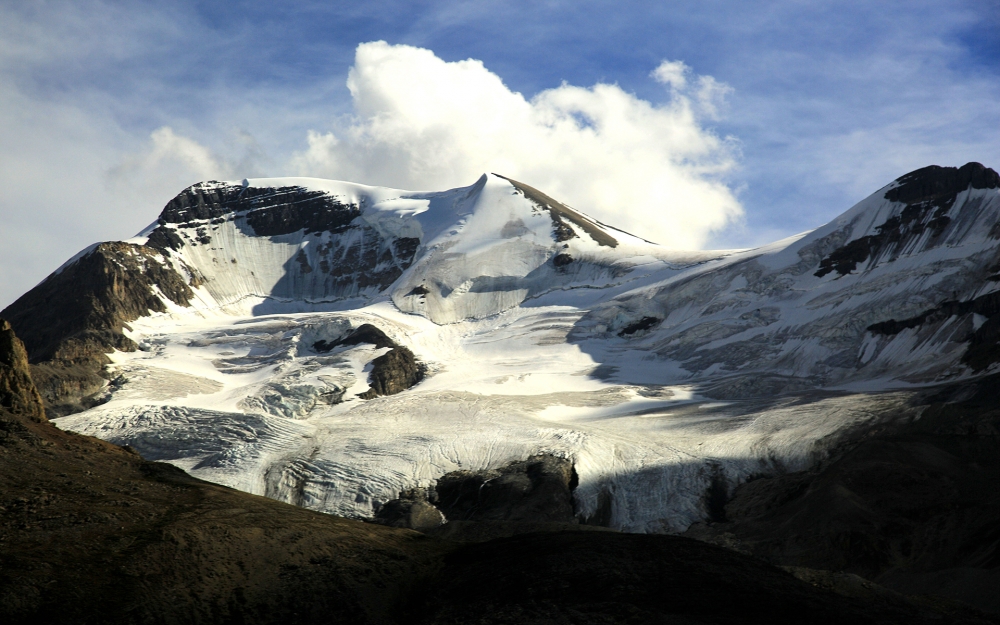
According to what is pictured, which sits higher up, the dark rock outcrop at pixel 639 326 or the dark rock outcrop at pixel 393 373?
the dark rock outcrop at pixel 639 326

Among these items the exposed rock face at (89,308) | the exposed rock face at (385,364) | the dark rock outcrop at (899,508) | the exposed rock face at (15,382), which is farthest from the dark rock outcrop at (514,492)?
the exposed rock face at (89,308)

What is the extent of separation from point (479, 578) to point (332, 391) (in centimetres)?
7090

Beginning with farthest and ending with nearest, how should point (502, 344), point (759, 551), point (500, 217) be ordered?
point (500, 217) → point (502, 344) → point (759, 551)

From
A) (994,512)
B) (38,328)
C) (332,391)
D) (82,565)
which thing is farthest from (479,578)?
(38,328)

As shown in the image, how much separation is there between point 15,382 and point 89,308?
92.7 m

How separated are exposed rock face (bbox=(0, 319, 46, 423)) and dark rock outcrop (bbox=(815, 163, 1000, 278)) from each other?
97605mm

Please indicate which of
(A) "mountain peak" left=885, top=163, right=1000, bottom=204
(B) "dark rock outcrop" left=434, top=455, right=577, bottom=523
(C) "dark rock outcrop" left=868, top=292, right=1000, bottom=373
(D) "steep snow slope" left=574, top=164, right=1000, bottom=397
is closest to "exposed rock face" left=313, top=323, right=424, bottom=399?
(D) "steep snow slope" left=574, top=164, right=1000, bottom=397

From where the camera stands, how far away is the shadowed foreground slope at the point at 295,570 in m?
28.5

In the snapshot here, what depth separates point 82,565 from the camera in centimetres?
2873

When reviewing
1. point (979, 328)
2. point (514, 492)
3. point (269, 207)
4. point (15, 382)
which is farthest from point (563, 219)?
point (15, 382)

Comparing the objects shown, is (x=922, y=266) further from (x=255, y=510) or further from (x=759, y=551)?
(x=255, y=510)

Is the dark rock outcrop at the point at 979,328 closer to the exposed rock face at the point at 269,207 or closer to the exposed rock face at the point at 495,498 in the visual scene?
the exposed rock face at the point at 495,498

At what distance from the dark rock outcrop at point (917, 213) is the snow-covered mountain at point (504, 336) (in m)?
0.32

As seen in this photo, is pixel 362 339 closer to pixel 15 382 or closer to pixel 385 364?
pixel 385 364
